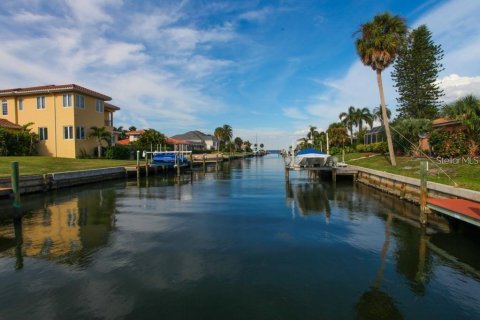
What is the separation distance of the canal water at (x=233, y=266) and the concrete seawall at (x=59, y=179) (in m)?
5.50

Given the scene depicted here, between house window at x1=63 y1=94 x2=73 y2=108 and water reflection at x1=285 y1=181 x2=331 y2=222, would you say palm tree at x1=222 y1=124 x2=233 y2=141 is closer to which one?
house window at x1=63 y1=94 x2=73 y2=108

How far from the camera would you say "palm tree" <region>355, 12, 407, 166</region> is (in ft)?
93.5

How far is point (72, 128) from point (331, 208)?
32252 mm

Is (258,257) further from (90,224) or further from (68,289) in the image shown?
(90,224)

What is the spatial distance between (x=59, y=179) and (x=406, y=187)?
80.1 feet

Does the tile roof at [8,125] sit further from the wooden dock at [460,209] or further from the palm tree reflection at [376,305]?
the wooden dock at [460,209]

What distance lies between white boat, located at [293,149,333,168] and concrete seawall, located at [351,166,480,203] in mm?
3034

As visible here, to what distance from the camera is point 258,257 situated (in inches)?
389

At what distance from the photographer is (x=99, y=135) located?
1576 inches

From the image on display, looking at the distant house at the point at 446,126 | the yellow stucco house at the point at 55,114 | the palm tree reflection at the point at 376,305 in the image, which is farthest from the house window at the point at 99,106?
the palm tree reflection at the point at 376,305

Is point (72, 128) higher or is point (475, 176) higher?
point (72, 128)

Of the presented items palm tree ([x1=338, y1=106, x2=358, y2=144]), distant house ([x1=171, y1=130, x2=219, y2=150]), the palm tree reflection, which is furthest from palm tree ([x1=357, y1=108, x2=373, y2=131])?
the palm tree reflection

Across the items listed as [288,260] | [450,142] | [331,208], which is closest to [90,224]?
[288,260]

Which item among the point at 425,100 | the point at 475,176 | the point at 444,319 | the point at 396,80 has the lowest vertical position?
the point at 444,319
